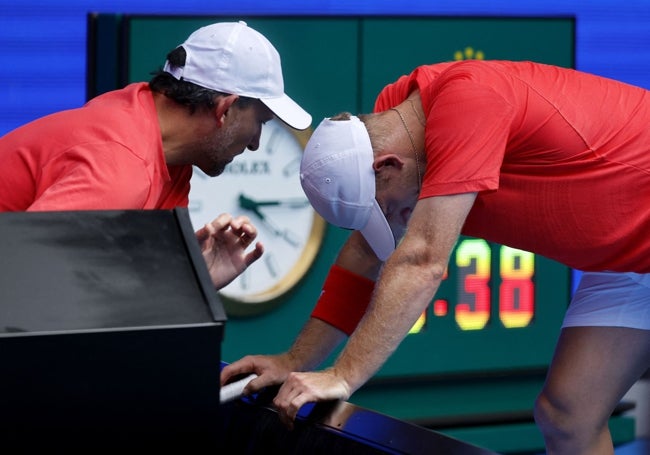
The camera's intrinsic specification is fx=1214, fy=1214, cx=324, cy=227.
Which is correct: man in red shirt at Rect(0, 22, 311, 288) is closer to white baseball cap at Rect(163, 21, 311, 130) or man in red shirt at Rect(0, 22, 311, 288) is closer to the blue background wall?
white baseball cap at Rect(163, 21, 311, 130)

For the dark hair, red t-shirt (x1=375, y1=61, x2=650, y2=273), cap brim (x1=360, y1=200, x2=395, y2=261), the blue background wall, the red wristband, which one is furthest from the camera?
the blue background wall

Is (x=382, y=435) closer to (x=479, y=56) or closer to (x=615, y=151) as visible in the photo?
(x=615, y=151)

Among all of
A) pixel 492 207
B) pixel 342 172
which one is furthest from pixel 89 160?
pixel 492 207

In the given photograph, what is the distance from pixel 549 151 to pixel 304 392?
2.32 feet

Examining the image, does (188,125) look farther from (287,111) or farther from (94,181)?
(94,181)

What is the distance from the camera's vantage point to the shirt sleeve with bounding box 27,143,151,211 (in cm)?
213

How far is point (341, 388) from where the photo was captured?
213 cm

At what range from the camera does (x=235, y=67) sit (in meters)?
2.72

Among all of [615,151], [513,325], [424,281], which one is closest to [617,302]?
[615,151]

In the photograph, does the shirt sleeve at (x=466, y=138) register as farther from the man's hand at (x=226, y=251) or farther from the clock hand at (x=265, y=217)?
the clock hand at (x=265, y=217)

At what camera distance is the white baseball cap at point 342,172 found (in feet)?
7.80

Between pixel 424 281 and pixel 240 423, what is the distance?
0.44m

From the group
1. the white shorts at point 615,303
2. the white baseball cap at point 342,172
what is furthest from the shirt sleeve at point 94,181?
the white shorts at point 615,303

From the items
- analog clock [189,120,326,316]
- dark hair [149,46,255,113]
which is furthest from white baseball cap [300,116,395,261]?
analog clock [189,120,326,316]
